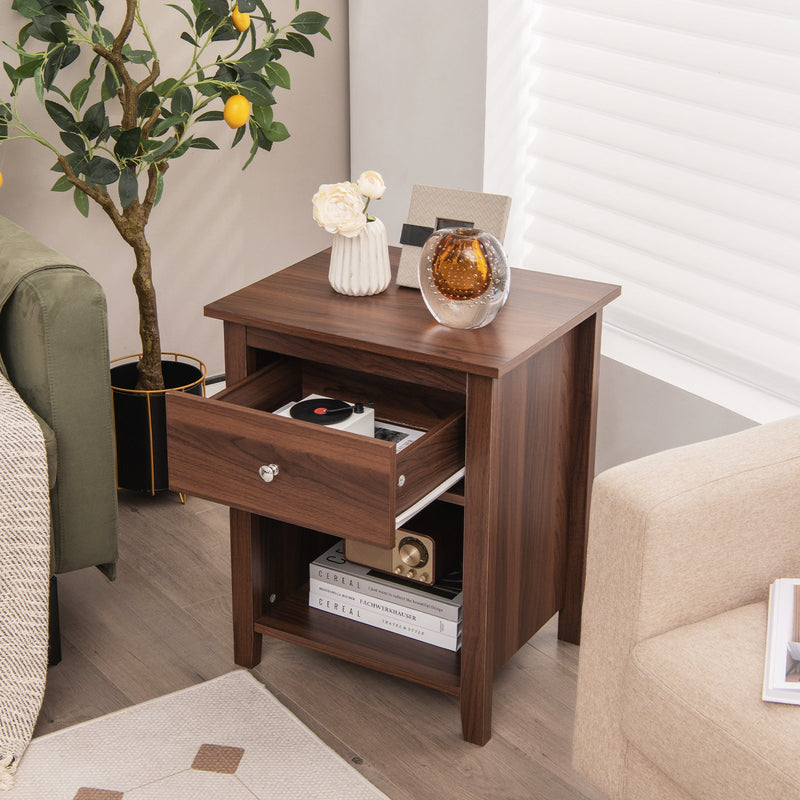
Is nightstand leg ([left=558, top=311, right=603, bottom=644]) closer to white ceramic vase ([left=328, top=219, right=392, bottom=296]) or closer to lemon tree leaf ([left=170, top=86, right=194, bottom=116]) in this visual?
white ceramic vase ([left=328, top=219, right=392, bottom=296])

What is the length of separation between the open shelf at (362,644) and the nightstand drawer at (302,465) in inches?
12.8

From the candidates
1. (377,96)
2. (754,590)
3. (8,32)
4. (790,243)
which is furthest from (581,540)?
(8,32)

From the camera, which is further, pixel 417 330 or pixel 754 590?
pixel 417 330

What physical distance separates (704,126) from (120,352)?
138 cm

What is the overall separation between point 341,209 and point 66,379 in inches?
19.9

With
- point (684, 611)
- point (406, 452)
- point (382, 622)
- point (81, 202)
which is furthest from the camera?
point (81, 202)

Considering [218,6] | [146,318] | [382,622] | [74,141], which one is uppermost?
[218,6]

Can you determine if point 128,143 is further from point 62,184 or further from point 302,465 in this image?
point 302,465

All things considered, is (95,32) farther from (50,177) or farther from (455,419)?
(455,419)

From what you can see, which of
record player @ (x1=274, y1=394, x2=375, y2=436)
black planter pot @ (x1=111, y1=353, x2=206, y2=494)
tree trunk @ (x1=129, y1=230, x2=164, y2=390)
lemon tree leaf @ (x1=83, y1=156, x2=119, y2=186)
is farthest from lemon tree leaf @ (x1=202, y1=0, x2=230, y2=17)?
record player @ (x1=274, y1=394, x2=375, y2=436)

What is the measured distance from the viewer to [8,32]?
220 cm

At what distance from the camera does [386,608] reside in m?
1.74

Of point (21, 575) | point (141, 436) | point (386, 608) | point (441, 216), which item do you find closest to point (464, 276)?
point (441, 216)

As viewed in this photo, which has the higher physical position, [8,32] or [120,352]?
[8,32]
